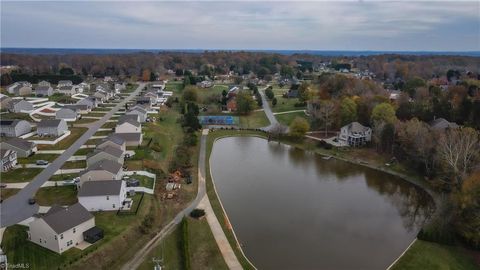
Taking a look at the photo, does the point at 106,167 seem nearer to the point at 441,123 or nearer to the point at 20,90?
the point at 441,123

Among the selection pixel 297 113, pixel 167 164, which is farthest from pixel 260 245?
pixel 297 113

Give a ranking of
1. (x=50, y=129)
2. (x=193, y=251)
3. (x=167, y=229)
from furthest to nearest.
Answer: (x=50, y=129)
(x=167, y=229)
(x=193, y=251)

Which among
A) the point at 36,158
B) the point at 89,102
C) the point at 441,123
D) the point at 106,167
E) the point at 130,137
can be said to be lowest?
the point at 36,158

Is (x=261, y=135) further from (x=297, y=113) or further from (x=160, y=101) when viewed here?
(x=160, y=101)

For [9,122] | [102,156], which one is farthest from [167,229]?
[9,122]

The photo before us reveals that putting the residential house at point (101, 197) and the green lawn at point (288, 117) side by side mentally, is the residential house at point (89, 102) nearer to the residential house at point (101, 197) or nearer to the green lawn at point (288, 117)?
the green lawn at point (288, 117)

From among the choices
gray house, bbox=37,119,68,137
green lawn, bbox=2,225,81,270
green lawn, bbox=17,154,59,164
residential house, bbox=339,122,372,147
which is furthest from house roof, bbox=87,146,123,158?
residential house, bbox=339,122,372,147

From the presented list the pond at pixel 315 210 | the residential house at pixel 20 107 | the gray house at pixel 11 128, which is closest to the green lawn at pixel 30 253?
the pond at pixel 315 210
